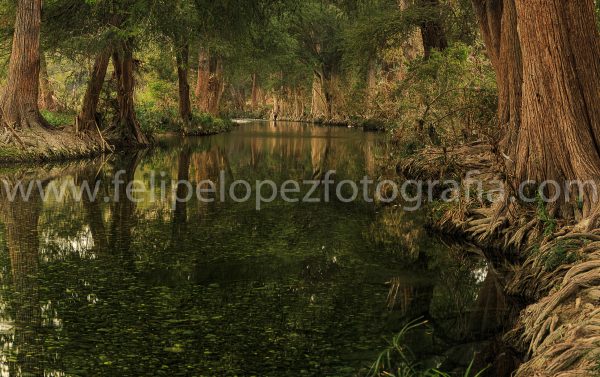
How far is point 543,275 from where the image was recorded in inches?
330

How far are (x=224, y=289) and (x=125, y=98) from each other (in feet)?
75.9

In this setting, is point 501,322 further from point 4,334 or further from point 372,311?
point 4,334

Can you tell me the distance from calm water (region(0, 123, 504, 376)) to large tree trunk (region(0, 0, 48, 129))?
31.3 ft

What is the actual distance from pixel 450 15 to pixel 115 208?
15.6 metres

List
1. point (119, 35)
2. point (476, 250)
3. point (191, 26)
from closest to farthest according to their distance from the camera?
1. point (476, 250)
2. point (119, 35)
3. point (191, 26)

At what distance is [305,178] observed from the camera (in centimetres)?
2138

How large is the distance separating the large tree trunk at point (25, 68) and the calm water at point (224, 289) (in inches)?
375

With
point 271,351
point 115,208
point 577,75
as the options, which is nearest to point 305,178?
point 115,208

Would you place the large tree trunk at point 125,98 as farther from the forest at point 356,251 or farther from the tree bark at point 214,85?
the tree bark at point 214,85

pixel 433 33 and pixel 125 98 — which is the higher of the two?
pixel 433 33

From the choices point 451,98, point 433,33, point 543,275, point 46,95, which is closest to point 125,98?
point 433,33

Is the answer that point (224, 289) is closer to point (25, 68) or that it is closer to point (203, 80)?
point (25, 68)

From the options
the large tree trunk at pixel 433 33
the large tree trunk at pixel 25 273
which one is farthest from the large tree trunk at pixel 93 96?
the large tree trunk at pixel 25 273

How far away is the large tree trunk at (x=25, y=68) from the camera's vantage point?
23.9 m
